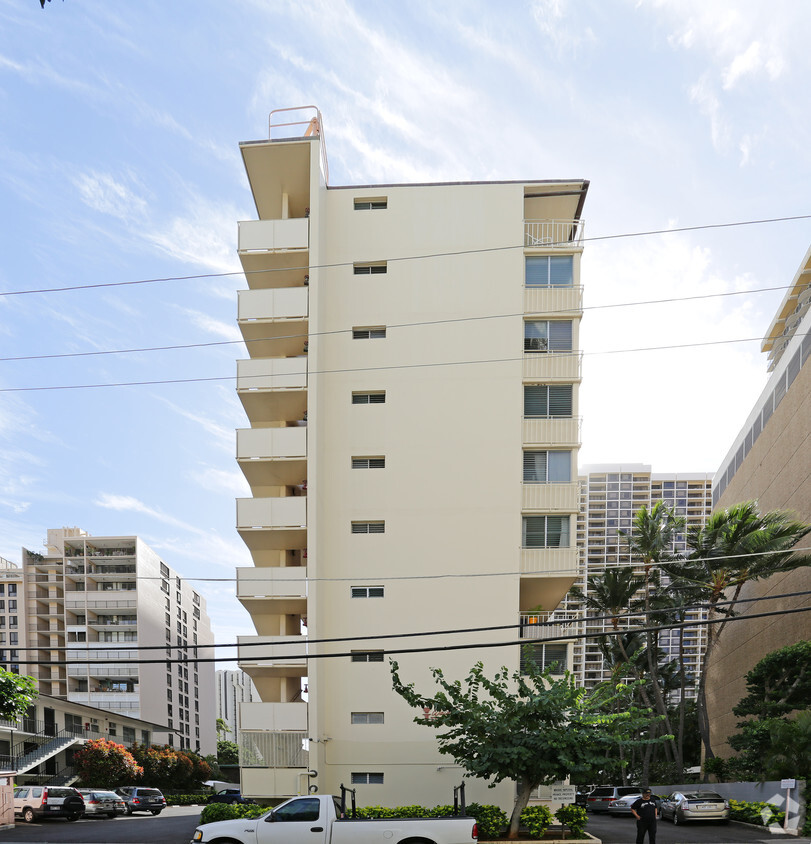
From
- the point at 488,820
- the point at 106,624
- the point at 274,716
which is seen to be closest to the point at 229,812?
the point at 274,716

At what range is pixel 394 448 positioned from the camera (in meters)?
29.8

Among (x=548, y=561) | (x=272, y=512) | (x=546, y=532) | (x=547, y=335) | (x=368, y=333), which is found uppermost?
(x=368, y=333)

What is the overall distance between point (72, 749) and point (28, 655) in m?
30.8

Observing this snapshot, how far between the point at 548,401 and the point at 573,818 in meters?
13.2

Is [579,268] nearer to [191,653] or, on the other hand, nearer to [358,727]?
[358,727]

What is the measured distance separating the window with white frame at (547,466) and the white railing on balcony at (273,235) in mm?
10787

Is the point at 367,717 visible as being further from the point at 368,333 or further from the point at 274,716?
the point at 368,333

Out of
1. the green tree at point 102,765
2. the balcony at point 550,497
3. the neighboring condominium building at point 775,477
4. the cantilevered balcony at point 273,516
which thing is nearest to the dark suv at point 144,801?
the green tree at point 102,765

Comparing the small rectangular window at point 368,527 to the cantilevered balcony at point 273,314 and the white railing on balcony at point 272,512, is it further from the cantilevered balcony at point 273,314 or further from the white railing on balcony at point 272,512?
the cantilevered balcony at point 273,314

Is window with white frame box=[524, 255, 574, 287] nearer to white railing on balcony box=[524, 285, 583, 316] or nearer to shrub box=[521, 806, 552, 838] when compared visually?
white railing on balcony box=[524, 285, 583, 316]

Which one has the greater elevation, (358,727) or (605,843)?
(358,727)

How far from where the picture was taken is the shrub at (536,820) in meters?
23.4

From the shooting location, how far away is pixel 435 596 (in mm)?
28609

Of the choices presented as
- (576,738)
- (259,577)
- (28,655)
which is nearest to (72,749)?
(28,655)
